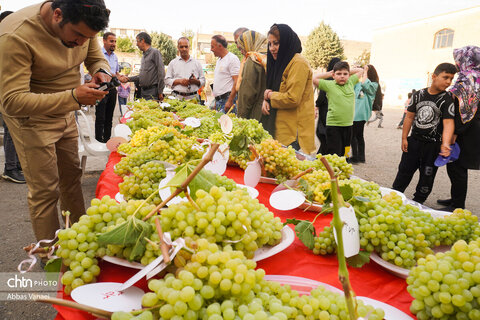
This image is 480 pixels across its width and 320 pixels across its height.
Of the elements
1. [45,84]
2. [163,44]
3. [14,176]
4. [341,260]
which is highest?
[163,44]

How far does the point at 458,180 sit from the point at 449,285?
3.56 m

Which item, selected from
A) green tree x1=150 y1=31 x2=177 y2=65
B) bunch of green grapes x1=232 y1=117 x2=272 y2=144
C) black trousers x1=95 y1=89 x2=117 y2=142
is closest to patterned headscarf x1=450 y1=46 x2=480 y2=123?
bunch of green grapes x1=232 y1=117 x2=272 y2=144

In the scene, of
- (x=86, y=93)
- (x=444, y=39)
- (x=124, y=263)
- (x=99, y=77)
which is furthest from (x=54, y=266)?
(x=444, y=39)

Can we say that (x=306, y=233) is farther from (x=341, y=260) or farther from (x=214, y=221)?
(x=341, y=260)

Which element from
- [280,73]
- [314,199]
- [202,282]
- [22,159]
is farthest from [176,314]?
[280,73]

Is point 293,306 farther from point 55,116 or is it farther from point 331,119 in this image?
point 331,119

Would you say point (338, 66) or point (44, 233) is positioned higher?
point (338, 66)

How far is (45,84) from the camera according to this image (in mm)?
1948

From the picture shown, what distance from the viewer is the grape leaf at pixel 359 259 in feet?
3.36

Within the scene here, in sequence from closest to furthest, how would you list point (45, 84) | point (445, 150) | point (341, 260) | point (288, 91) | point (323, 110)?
point (341, 260) < point (45, 84) < point (445, 150) < point (288, 91) < point (323, 110)

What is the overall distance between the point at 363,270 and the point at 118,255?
0.83 m

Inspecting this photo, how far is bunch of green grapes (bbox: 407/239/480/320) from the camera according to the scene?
2.29ft

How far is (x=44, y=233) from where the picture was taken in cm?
206

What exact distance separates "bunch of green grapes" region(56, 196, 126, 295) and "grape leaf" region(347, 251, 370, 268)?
79cm
